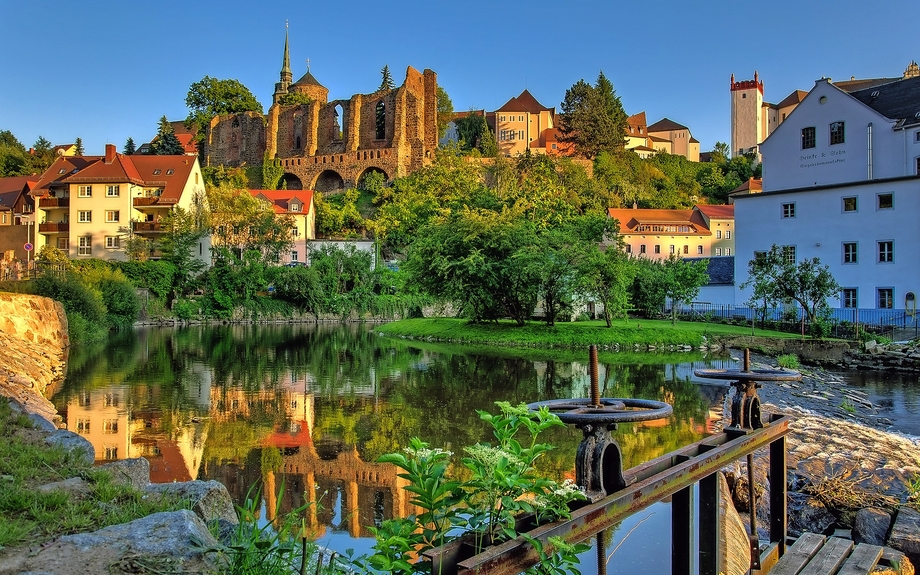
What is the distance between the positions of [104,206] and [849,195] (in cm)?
5576

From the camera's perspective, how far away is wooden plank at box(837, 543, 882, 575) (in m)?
5.88

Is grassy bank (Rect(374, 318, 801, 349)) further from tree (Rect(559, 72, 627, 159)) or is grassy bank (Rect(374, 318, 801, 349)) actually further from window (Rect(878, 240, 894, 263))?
tree (Rect(559, 72, 627, 159))

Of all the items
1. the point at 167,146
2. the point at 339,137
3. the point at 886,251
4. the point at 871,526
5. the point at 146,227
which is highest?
the point at 339,137

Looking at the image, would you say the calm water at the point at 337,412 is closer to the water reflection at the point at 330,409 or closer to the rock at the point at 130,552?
the water reflection at the point at 330,409

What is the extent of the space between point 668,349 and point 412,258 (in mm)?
15544

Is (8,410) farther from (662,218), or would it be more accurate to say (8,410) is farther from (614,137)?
(614,137)

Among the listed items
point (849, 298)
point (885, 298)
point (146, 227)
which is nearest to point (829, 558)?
point (885, 298)

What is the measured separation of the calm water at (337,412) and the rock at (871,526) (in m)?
2.16

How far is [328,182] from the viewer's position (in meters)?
91.6

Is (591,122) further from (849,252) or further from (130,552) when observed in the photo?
(130,552)

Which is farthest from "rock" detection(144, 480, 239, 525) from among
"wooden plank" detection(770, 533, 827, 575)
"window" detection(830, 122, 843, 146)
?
"window" detection(830, 122, 843, 146)

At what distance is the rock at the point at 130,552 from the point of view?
139 inches

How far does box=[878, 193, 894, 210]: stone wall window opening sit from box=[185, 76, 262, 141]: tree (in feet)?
277

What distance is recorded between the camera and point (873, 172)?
37.7 m
